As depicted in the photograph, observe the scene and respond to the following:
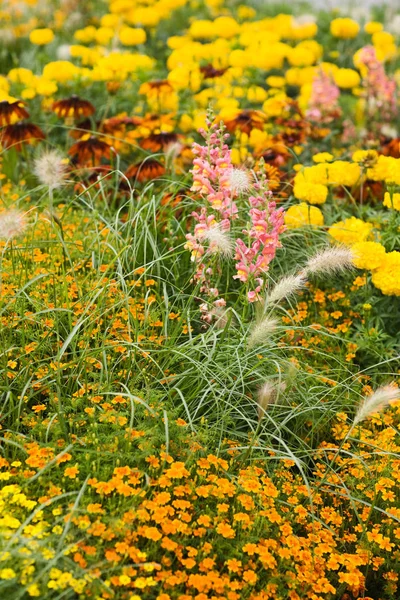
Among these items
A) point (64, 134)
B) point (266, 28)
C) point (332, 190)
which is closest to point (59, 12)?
point (266, 28)

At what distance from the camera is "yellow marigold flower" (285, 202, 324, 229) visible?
438 centimetres

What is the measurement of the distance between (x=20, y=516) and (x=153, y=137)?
9.59ft

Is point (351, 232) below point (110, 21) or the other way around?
below

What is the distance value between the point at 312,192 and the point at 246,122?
85 centimetres

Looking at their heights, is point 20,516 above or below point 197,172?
below

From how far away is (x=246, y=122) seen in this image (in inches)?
198

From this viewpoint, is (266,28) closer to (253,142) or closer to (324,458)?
(253,142)

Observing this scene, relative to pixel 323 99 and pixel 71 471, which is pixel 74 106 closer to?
pixel 323 99

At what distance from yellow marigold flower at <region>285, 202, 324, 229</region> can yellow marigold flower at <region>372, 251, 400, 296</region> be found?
52 centimetres

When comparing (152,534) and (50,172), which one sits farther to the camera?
(50,172)

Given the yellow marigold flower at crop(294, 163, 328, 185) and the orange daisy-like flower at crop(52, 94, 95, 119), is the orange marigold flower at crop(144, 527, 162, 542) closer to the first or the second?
the yellow marigold flower at crop(294, 163, 328, 185)

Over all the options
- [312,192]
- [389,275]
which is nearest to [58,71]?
[312,192]

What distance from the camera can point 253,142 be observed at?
18.0 ft

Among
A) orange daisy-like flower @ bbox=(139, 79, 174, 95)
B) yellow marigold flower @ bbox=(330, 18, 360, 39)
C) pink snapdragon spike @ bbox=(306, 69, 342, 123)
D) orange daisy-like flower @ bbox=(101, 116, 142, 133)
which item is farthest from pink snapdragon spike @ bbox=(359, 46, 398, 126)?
orange daisy-like flower @ bbox=(101, 116, 142, 133)
